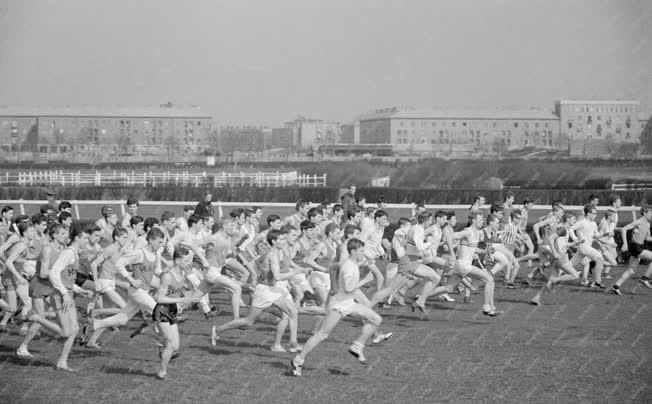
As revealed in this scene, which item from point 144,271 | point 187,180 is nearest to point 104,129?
point 187,180

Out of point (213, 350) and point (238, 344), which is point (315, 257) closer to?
point (238, 344)

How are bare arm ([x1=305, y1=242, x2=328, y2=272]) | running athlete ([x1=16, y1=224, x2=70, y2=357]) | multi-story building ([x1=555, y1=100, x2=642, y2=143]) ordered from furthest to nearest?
multi-story building ([x1=555, y1=100, x2=642, y2=143]), bare arm ([x1=305, y1=242, x2=328, y2=272]), running athlete ([x1=16, y1=224, x2=70, y2=357])

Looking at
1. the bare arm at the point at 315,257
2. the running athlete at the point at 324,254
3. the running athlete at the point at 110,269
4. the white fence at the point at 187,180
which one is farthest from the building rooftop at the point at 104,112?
the running athlete at the point at 110,269

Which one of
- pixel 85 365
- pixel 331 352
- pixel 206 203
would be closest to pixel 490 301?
pixel 331 352

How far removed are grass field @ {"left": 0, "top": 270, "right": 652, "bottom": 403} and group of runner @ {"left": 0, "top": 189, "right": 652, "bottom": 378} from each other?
0.94 ft

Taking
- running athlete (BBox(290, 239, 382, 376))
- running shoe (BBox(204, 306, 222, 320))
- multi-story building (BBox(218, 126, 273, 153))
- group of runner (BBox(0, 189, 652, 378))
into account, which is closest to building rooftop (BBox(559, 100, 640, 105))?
multi-story building (BBox(218, 126, 273, 153))

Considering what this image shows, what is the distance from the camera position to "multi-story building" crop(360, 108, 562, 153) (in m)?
163

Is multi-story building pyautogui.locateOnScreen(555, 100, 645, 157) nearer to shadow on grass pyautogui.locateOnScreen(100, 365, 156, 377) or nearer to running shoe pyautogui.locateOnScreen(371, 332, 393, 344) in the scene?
running shoe pyautogui.locateOnScreen(371, 332, 393, 344)

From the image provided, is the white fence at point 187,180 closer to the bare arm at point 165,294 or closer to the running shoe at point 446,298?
the running shoe at point 446,298

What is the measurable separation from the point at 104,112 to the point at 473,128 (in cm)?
6321

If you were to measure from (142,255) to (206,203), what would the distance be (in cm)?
865

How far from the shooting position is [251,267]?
47.1 feet

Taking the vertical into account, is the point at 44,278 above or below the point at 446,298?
above

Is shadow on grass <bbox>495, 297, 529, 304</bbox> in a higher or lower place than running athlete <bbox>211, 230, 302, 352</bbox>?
lower
